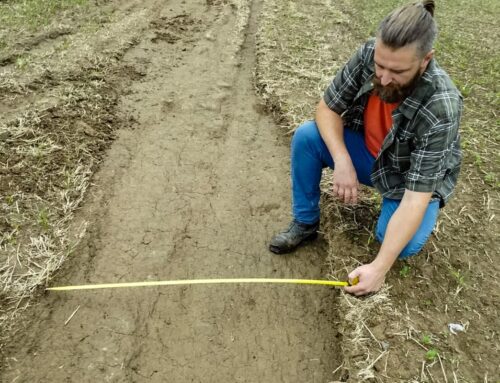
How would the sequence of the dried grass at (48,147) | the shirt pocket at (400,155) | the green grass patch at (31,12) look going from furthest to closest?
the green grass patch at (31,12) → the dried grass at (48,147) → the shirt pocket at (400,155)

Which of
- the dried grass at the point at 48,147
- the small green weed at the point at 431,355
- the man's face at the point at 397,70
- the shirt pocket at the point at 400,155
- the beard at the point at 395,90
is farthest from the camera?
the dried grass at the point at 48,147

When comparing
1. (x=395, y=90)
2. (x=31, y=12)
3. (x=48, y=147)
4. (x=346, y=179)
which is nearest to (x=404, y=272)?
(x=346, y=179)

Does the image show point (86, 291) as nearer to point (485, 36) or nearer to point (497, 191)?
point (497, 191)

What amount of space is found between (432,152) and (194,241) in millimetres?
1971

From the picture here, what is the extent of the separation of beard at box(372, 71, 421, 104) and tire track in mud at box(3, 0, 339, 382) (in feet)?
4.85

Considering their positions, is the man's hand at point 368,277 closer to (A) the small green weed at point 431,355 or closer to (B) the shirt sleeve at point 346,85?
(A) the small green weed at point 431,355

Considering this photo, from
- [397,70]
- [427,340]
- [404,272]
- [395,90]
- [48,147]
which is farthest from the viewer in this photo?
[48,147]

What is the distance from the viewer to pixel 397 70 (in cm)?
242

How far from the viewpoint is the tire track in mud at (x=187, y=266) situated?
2832 mm

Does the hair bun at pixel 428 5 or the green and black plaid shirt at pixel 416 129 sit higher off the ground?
the hair bun at pixel 428 5

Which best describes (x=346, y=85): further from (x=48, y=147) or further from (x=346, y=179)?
(x=48, y=147)

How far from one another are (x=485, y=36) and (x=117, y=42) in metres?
7.17

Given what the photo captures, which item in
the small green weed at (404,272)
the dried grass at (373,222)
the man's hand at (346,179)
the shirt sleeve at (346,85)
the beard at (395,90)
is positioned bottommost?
the dried grass at (373,222)

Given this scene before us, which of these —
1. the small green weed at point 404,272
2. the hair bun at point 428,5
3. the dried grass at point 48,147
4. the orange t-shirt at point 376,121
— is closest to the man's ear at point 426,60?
the hair bun at point 428,5
